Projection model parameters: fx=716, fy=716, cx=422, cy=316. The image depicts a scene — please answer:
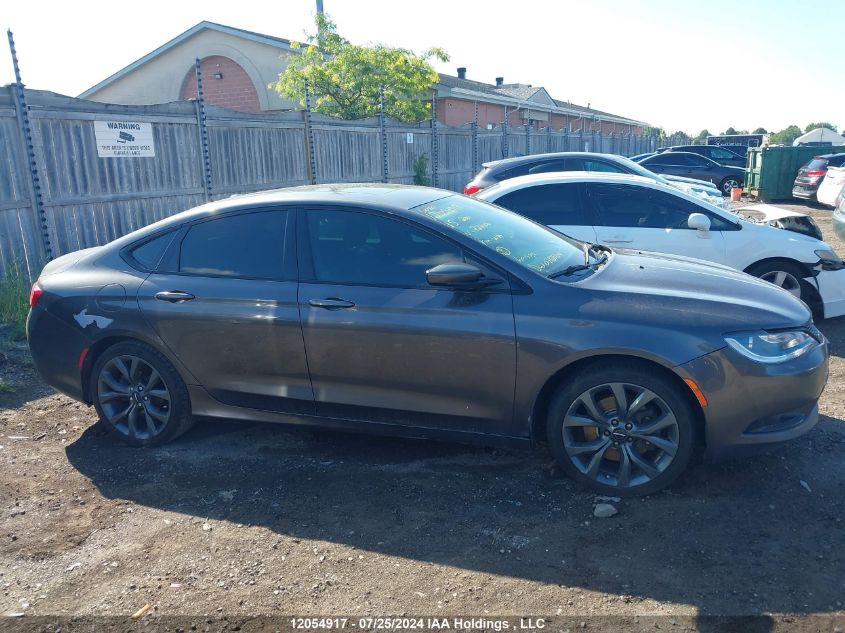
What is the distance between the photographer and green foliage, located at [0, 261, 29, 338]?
741 centimetres

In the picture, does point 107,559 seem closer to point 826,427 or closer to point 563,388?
point 563,388

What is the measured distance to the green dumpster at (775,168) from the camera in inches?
842

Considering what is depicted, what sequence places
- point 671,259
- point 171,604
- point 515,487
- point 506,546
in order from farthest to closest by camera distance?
point 671,259
point 515,487
point 506,546
point 171,604

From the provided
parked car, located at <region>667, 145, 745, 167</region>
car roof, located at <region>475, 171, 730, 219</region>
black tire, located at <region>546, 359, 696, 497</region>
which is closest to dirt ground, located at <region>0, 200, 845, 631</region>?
black tire, located at <region>546, 359, 696, 497</region>

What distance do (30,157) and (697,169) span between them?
68.7 ft

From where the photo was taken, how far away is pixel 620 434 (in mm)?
3760

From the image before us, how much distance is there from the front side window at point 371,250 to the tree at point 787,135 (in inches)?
2620

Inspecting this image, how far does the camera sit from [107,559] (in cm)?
347

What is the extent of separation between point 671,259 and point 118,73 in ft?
98.2

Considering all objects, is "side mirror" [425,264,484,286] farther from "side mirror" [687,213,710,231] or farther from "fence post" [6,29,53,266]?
"fence post" [6,29,53,266]

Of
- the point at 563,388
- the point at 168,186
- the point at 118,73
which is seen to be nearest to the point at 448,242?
the point at 563,388

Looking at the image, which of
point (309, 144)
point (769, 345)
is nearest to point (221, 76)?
point (309, 144)

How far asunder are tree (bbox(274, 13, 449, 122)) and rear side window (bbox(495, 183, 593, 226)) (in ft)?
40.3

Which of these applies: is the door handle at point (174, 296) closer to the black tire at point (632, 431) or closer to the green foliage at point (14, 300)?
the black tire at point (632, 431)
